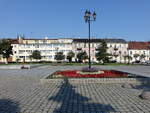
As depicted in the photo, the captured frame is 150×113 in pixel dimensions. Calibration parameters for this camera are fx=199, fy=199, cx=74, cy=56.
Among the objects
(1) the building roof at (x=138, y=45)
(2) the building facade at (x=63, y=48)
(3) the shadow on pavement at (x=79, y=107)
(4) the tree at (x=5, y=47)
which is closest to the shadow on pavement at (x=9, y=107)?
(3) the shadow on pavement at (x=79, y=107)

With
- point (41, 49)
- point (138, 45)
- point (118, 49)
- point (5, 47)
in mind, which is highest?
point (138, 45)

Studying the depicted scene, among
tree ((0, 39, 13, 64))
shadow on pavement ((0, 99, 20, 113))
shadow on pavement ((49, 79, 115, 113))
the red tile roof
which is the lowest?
shadow on pavement ((0, 99, 20, 113))

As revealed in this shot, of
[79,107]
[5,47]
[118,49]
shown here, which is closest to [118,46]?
[118,49]

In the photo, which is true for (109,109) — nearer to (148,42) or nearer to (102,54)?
(102,54)

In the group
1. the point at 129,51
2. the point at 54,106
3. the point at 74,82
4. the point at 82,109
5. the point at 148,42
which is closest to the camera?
the point at 82,109

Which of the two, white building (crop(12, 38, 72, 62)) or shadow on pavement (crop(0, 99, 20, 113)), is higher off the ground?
white building (crop(12, 38, 72, 62))

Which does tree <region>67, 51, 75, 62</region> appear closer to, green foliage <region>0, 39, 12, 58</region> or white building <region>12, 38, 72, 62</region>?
white building <region>12, 38, 72, 62</region>

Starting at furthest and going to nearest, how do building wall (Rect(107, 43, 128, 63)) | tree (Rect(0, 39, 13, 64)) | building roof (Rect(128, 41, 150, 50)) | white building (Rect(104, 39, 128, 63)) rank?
building roof (Rect(128, 41, 150, 50)), white building (Rect(104, 39, 128, 63)), building wall (Rect(107, 43, 128, 63)), tree (Rect(0, 39, 13, 64))

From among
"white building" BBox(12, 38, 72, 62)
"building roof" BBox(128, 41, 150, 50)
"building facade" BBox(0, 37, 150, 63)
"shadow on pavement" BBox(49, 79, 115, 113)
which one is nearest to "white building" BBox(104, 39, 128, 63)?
"building facade" BBox(0, 37, 150, 63)

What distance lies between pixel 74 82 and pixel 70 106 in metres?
5.81

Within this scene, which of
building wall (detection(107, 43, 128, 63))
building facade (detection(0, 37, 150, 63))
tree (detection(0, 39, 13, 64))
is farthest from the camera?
building wall (detection(107, 43, 128, 63))

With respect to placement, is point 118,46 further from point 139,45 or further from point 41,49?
point 41,49

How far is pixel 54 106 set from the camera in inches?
259

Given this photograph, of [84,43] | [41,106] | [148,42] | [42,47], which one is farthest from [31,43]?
[41,106]
